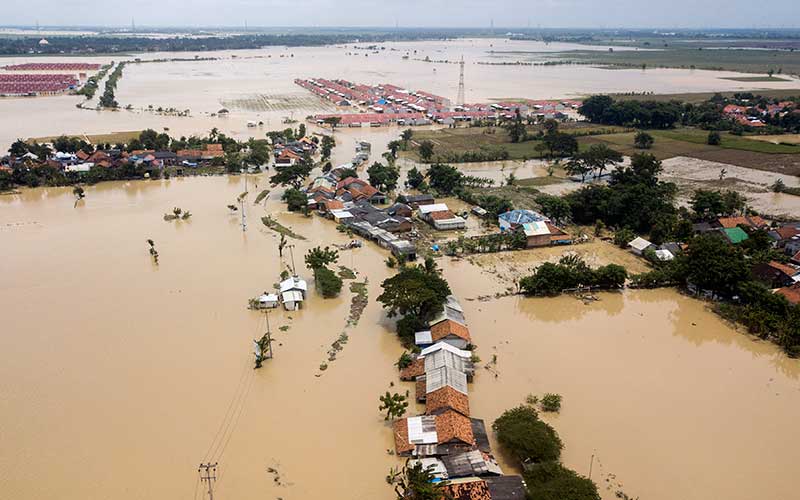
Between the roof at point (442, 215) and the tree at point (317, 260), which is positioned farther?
the roof at point (442, 215)

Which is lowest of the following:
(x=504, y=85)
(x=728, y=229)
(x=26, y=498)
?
(x=26, y=498)

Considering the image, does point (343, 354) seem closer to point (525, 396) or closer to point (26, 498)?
point (525, 396)

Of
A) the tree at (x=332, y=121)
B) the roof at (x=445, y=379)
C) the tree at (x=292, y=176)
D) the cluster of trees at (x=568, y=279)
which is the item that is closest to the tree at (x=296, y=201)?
the tree at (x=292, y=176)

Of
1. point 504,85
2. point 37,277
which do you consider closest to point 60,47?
point 504,85

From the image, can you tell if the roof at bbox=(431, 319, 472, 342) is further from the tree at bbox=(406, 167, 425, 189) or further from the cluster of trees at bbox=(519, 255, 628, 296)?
the tree at bbox=(406, 167, 425, 189)

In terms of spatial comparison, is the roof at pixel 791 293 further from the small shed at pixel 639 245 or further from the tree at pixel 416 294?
the tree at pixel 416 294
